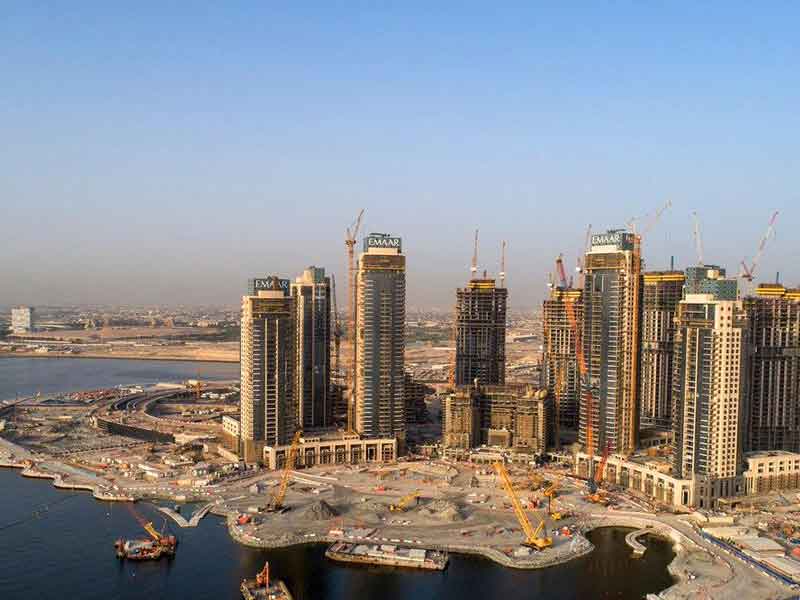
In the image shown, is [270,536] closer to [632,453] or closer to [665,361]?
→ [632,453]

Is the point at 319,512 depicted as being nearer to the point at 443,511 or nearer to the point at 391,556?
the point at 443,511

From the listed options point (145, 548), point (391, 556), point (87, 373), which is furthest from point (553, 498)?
point (87, 373)

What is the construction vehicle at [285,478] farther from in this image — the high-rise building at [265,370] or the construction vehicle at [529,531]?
the construction vehicle at [529,531]

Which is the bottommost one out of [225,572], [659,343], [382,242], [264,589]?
[225,572]

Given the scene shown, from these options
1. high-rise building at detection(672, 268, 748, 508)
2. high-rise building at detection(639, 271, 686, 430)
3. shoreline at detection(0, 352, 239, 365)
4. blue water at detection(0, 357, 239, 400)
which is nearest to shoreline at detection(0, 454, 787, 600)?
high-rise building at detection(672, 268, 748, 508)

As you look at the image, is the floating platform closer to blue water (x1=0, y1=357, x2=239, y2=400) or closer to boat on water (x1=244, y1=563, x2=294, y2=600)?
boat on water (x1=244, y1=563, x2=294, y2=600)
